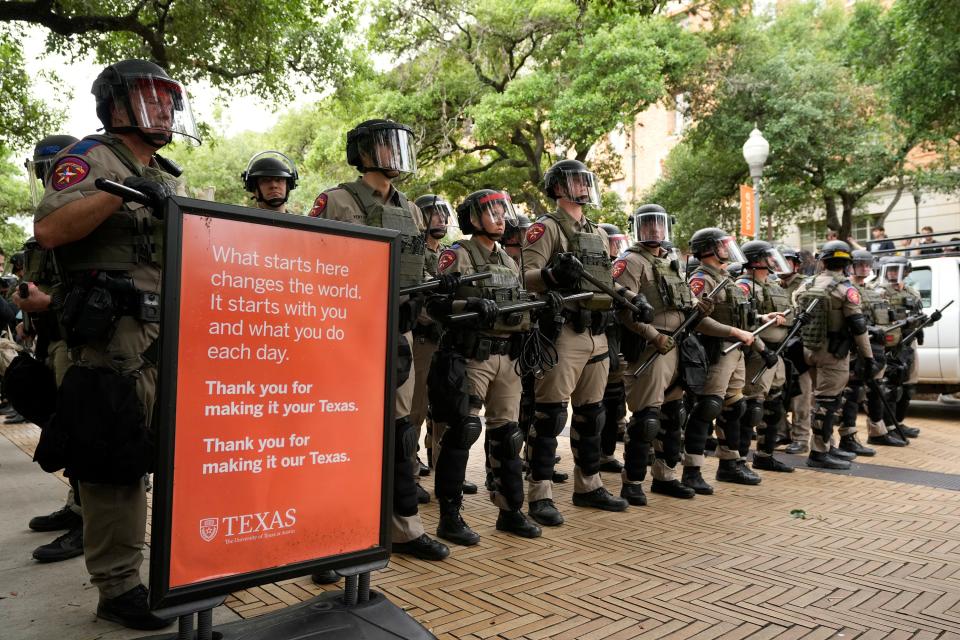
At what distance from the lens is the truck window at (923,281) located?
10.4 meters

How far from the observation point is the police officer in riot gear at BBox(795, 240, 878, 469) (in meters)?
7.40

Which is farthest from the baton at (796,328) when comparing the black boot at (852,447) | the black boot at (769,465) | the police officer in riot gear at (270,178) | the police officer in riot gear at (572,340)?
the police officer in riot gear at (270,178)

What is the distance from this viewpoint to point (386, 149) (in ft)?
13.7

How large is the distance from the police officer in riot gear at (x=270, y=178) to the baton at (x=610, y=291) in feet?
7.82

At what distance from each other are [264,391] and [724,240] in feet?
16.3

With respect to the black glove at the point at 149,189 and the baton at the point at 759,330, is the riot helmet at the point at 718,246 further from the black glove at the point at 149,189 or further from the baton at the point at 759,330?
the black glove at the point at 149,189

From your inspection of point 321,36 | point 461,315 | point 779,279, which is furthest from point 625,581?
point 321,36

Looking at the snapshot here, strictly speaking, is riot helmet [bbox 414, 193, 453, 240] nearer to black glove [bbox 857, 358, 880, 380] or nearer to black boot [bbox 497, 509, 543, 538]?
black boot [bbox 497, 509, 543, 538]

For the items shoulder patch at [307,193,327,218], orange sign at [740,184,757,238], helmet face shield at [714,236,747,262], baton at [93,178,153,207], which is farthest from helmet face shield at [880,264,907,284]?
baton at [93,178,153,207]

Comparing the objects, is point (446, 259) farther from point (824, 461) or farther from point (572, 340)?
point (824, 461)

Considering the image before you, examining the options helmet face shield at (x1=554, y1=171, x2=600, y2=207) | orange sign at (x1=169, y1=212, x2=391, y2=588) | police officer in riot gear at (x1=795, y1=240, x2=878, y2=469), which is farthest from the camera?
police officer in riot gear at (x1=795, y1=240, x2=878, y2=469)

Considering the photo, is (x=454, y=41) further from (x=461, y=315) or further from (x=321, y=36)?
(x=461, y=315)

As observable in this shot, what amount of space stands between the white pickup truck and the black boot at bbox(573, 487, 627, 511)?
7.15 meters

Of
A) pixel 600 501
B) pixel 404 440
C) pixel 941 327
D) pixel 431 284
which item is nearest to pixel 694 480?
pixel 600 501
